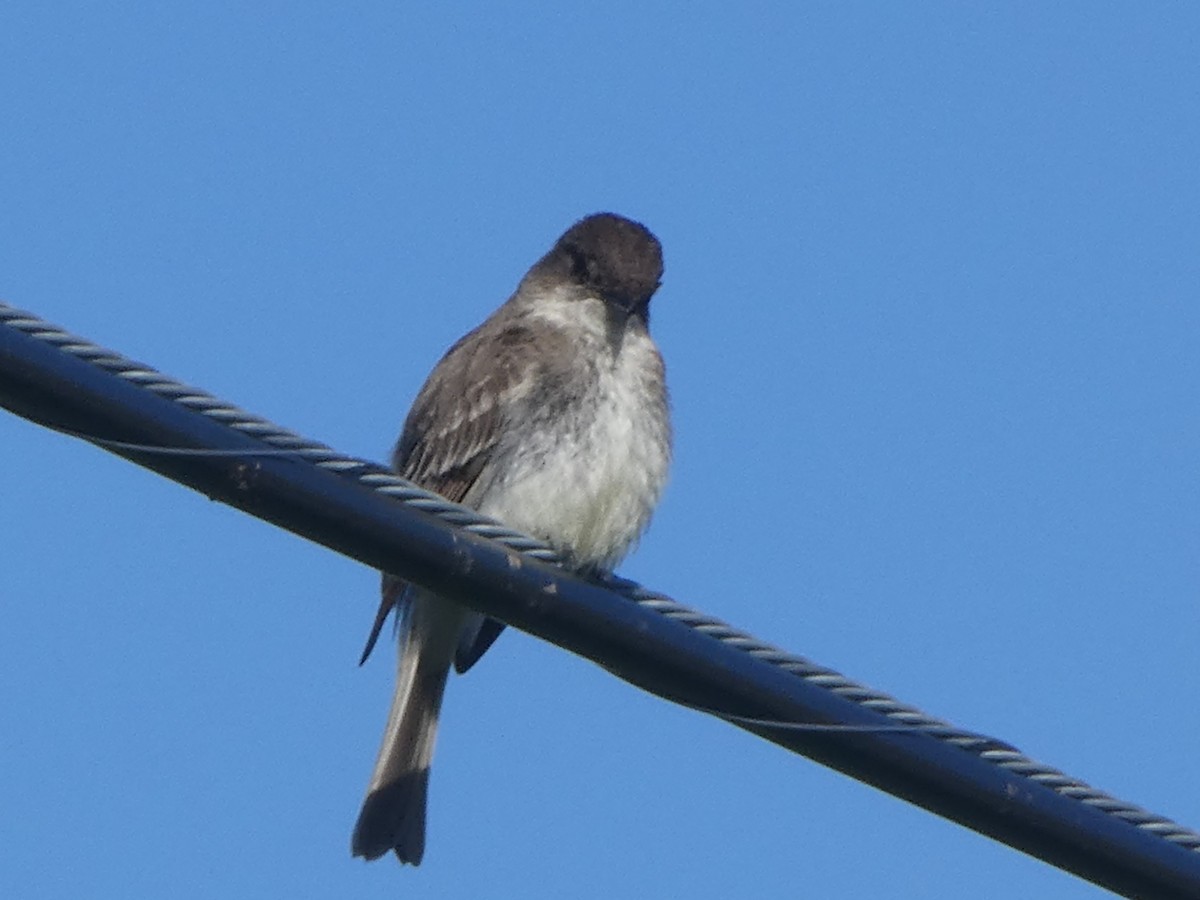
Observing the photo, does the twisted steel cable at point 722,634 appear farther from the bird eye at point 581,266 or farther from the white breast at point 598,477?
the bird eye at point 581,266

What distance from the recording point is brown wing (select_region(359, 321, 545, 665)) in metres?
7.86

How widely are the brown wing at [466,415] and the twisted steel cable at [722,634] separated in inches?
114

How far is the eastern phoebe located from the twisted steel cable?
1.97 meters

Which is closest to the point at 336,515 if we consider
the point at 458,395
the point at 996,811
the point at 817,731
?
the point at 817,731

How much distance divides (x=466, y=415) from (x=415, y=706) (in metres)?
1.11

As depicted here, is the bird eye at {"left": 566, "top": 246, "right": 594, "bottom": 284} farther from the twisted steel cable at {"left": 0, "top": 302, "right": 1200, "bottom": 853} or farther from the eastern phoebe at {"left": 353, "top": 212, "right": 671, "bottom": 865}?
the twisted steel cable at {"left": 0, "top": 302, "right": 1200, "bottom": 853}

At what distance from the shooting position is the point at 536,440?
7660 millimetres

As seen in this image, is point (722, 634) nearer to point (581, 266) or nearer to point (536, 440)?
point (536, 440)

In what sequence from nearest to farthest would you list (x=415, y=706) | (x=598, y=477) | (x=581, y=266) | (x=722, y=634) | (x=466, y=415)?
1. (x=722, y=634)
2. (x=598, y=477)
3. (x=466, y=415)
4. (x=415, y=706)
5. (x=581, y=266)

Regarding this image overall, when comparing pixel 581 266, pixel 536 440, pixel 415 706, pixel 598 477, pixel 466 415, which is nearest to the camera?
pixel 598 477

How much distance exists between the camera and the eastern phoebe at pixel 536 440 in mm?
7543

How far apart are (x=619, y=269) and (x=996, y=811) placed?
4.03 metres


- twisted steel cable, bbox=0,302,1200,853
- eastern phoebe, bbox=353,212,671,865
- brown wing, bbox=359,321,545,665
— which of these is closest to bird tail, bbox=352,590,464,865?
eastern phoebe, bbox=353,212,671,865

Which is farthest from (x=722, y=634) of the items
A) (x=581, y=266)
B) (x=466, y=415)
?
(x=581, y=266)
